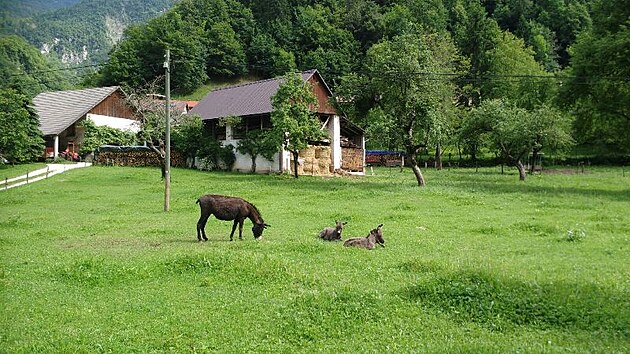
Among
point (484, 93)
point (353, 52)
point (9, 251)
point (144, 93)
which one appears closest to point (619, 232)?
point (9, 251)

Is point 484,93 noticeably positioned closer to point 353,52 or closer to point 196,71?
point 353,52

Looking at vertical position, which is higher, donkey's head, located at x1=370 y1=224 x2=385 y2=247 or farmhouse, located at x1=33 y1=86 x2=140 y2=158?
farmhouse, located at x1=33 y1=86 x2=140 y2=158

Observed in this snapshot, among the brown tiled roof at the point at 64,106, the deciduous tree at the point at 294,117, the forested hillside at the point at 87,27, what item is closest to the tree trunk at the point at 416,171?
the deciduous tree at the point at 294,117

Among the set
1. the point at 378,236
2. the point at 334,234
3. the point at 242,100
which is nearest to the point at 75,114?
the point at 242,100

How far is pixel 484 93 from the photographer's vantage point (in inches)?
3105

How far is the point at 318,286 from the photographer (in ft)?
35.7

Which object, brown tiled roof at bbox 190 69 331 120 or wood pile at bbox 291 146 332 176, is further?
brown tiled roof at bbox 190 69 331 120

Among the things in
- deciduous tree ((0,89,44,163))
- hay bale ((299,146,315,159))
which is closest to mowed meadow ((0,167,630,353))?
deciduous tree ((0,89,44,163))

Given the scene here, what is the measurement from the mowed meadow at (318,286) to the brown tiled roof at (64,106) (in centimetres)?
3925

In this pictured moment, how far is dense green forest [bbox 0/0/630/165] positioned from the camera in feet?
120

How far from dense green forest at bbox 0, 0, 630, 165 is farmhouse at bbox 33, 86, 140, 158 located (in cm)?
1144

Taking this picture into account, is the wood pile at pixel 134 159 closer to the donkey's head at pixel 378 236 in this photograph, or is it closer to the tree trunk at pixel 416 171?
the tree trunk at pixel 416 171

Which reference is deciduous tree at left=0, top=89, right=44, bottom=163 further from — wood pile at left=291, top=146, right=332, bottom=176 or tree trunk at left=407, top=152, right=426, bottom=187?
tree trunk at left=407, top=152, right=426, bottom=187

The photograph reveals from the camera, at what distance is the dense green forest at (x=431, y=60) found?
120ft
